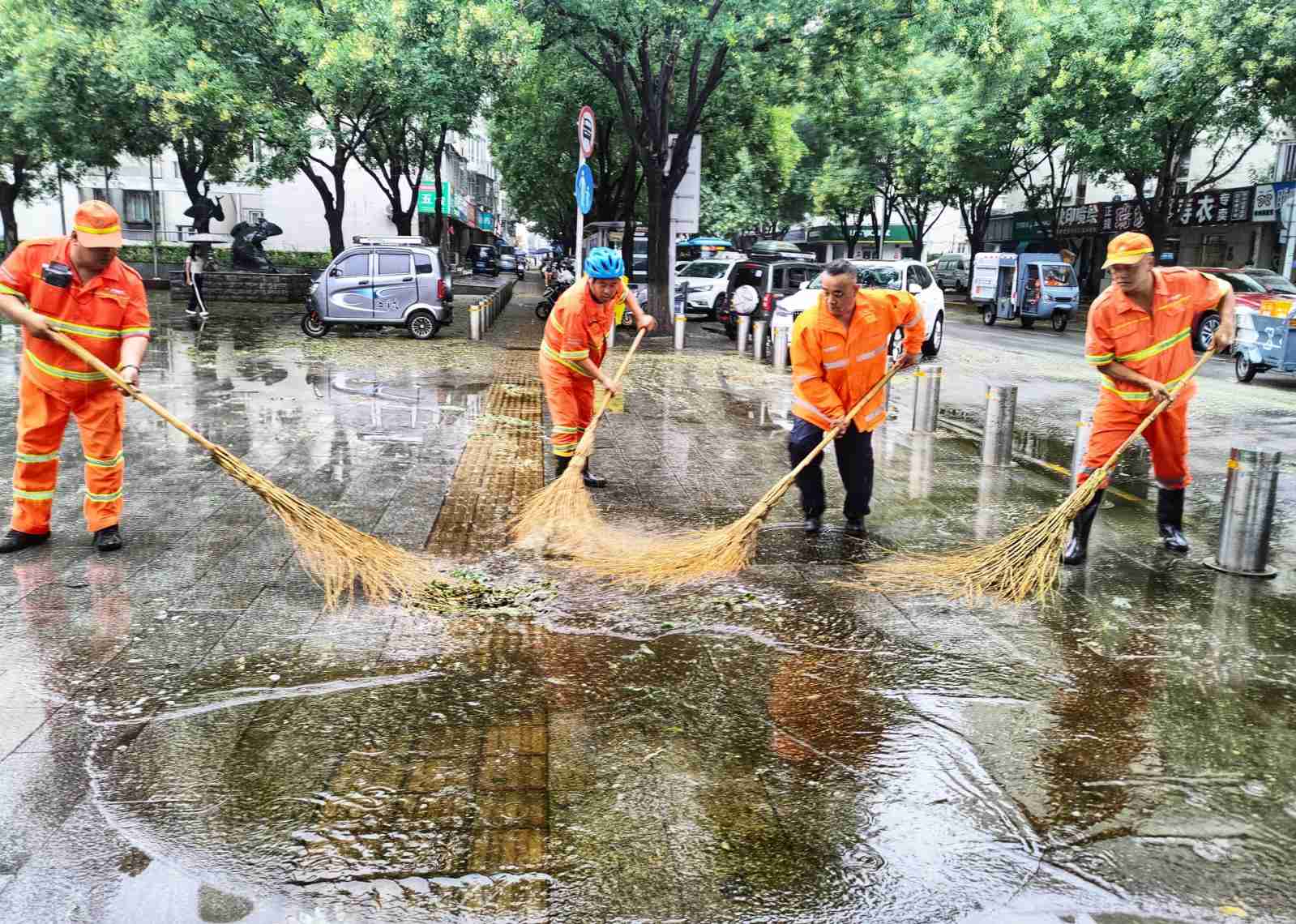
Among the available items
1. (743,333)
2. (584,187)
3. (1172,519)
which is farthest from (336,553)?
(743,333)

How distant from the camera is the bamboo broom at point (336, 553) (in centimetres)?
511

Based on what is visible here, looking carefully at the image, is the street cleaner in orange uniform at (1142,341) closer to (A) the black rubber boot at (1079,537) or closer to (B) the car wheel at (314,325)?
(A) the black rubber boot at (1079,537)

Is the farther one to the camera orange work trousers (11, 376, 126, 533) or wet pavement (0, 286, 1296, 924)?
orange work trousers (11, 376, 126, 533)

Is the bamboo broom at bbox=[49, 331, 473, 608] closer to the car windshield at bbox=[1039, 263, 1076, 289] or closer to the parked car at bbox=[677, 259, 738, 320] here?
the parked car at bbox=[677, 259, 738, 320]

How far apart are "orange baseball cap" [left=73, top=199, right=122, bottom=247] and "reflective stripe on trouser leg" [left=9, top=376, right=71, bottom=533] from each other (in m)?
0.81

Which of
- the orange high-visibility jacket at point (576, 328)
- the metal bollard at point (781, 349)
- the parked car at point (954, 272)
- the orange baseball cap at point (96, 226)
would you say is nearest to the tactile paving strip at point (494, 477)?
the orange high-visibility jacket at point (576, 328)

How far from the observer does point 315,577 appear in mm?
5336

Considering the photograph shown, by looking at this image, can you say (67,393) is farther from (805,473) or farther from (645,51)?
(645,51)

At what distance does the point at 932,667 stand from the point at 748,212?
155 ft

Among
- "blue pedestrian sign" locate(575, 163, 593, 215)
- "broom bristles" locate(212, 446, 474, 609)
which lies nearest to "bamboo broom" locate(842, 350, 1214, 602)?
"broom bristles" locate(212, 446, 474, 609)

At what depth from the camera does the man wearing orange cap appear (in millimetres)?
5336

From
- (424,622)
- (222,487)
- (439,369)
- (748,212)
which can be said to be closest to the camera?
(424,622)

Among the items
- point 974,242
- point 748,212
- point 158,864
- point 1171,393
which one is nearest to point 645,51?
point 1171,393

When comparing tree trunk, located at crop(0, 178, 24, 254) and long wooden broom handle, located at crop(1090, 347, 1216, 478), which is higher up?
tree trunk, located at crop(0, 178, 24, 254)
